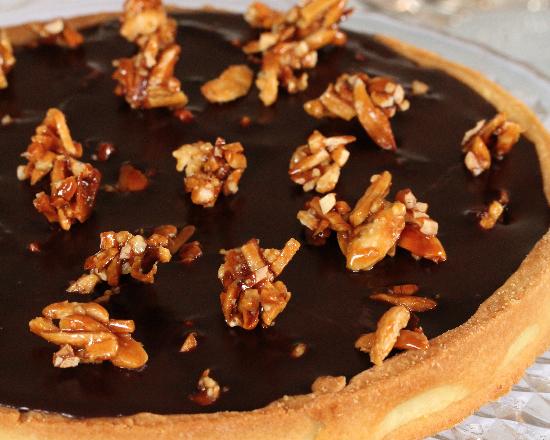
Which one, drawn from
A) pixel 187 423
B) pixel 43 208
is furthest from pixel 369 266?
pixel 43 208

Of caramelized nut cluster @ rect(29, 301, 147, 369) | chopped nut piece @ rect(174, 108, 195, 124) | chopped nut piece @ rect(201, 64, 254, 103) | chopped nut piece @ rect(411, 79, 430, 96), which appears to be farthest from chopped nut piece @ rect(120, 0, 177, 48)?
caramelized nut cluster @ rect(29, 301, 147, 369)

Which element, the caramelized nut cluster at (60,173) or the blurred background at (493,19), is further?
the blurred background at (493,19)

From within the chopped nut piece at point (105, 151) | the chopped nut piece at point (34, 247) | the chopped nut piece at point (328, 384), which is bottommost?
the chopped nut piece at point (34, 247)

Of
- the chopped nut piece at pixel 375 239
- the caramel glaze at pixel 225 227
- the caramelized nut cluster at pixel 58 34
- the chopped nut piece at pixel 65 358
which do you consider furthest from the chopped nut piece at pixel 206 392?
the caramelized nut cluster at pixel 58 34

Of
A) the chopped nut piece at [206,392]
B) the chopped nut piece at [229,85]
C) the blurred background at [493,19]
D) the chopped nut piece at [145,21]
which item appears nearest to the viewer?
the chopped nut piece at [206,392]

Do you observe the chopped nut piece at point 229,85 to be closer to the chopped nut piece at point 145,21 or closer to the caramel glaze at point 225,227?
the caramel glaze at point 225,227

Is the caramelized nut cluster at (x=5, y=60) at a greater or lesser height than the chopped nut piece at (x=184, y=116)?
lesser
